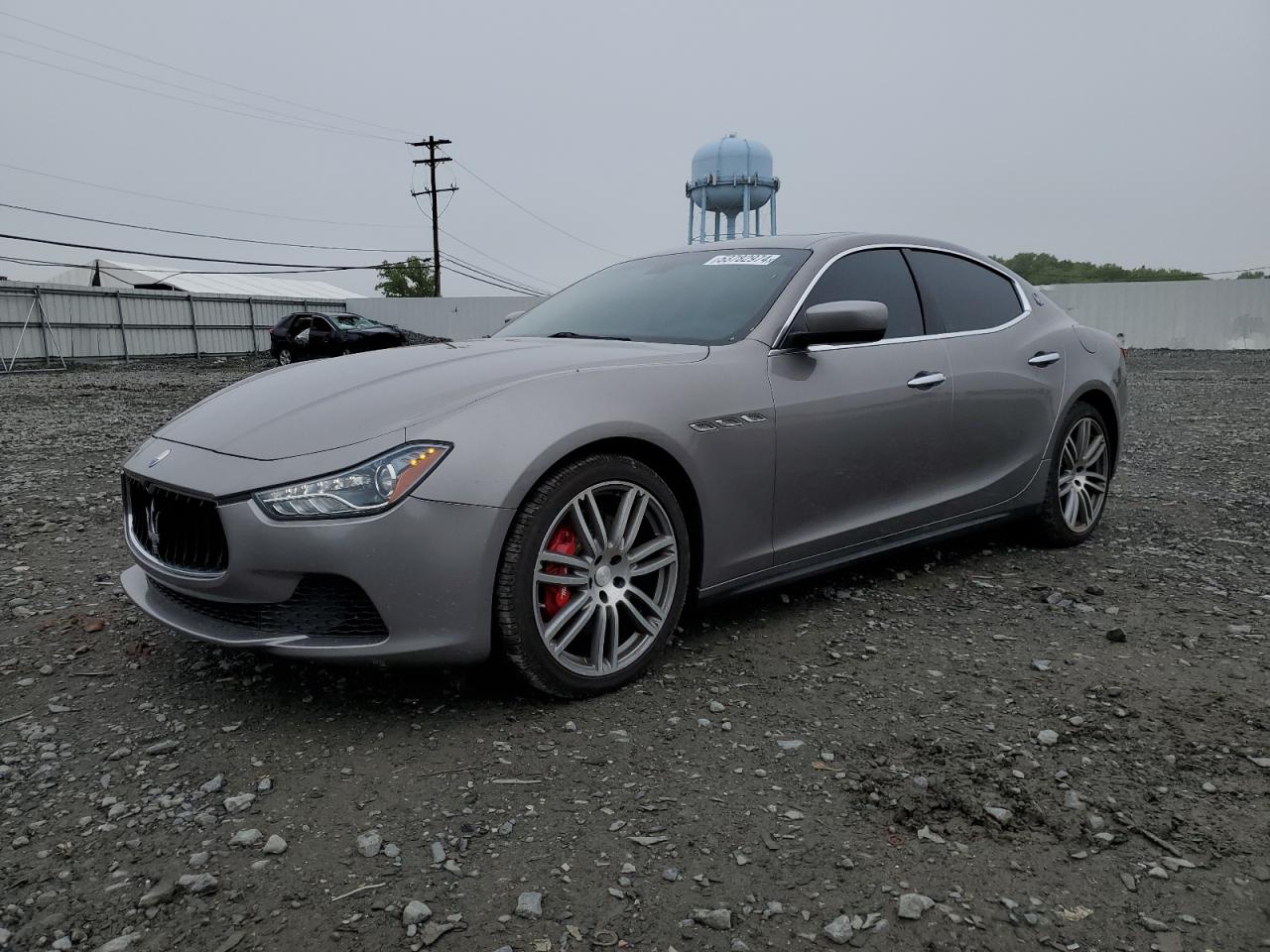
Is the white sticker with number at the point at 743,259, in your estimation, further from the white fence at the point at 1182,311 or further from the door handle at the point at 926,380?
the white fence at the point at 1182,311

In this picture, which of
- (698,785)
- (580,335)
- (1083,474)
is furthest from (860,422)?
(1083,474)

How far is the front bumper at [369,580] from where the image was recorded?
2.66 metres

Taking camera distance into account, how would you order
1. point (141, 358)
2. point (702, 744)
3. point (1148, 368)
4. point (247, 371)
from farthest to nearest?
1. point (141, 358)
2. point (247, 371)
3. point (1148, 368)
4. point (702, 744)

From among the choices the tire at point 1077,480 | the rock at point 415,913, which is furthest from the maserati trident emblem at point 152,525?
the tire at point 1077,480

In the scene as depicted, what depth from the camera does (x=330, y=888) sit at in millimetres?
2141

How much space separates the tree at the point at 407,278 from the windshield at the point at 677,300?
240ft

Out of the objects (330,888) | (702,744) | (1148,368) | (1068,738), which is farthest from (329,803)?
(1148,368)

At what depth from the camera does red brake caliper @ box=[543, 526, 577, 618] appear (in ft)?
9.75

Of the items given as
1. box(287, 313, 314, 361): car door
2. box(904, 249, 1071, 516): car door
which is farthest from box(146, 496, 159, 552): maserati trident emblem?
box(287, 313, 314, 361): car door

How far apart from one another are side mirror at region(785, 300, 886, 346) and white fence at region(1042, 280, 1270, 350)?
30.2 metres

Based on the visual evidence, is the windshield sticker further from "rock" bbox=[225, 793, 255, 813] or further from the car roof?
"rock" bbox=[225, 793, 255, 813]

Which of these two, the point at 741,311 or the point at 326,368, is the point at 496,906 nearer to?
the point at 326,368

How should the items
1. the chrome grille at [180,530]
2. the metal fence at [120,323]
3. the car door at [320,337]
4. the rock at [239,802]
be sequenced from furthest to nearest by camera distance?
the metal fence at [120,323]
the car door at [320,337]
the chrome grille at [180,530]
the rock at [239,802]

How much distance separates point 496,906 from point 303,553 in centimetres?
109
